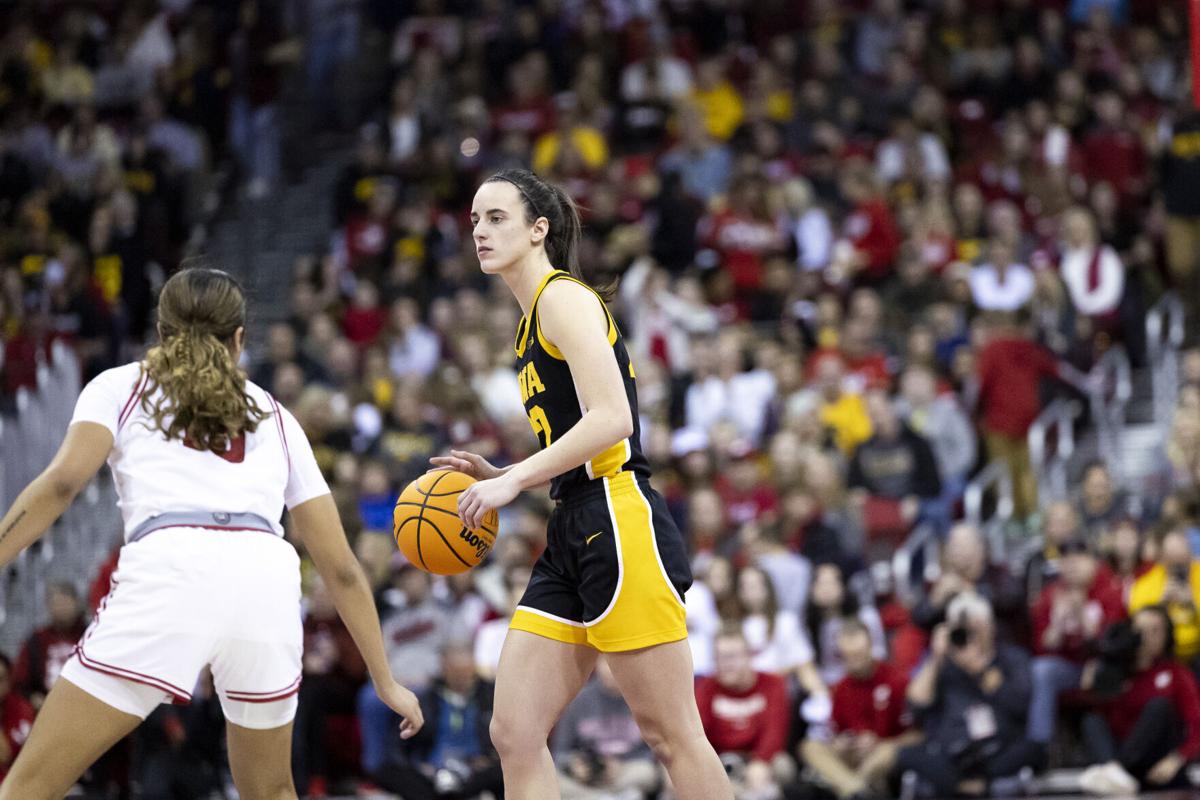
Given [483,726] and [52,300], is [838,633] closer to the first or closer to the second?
[483,726]

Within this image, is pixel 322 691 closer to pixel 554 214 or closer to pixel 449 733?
pixel 449 733

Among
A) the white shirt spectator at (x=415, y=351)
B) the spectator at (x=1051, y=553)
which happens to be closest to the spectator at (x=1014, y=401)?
the spectator at (x=1051, y=553)

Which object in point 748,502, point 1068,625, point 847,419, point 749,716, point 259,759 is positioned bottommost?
point 749,716

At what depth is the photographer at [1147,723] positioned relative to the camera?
32.0ft

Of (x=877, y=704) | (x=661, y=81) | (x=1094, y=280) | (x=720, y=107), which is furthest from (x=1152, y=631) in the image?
(x=661, y=81)

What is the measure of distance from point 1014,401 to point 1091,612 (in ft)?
7.89

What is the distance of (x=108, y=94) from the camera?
18.3 meters

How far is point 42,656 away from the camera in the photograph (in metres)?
10.2

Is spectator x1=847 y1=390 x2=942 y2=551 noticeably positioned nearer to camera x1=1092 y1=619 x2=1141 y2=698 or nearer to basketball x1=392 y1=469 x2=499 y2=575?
camera x1=1092 y1=619 x2=1141 y2=698

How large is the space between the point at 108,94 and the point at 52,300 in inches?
176

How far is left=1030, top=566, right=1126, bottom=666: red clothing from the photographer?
10398 mm

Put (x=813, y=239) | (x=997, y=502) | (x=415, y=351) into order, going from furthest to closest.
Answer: (x=813, y=239) → (x=415, y=351) → (x=997, y=502)

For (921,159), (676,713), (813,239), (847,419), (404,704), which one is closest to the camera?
(676,713)

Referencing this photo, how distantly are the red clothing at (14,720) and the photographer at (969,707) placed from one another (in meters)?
5.15
